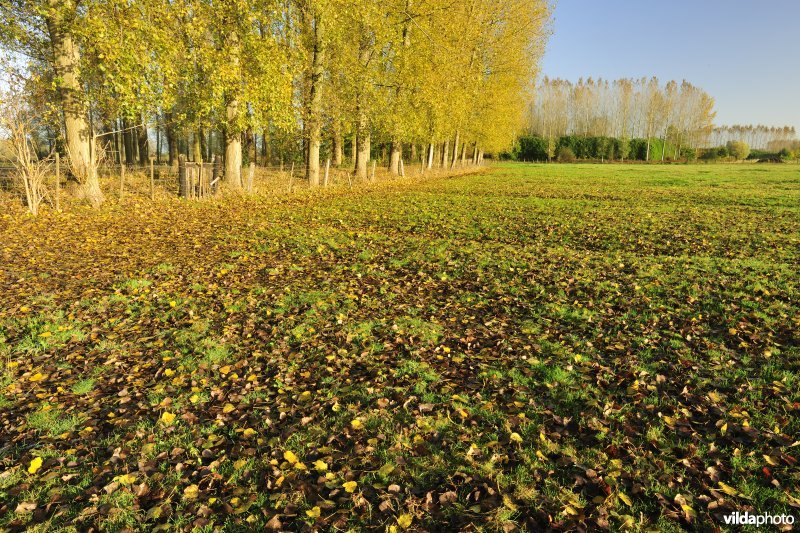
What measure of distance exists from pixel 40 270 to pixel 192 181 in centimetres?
987

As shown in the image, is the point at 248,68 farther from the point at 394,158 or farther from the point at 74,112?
the point at 394,158

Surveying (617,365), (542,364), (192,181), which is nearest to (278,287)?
(542,364)

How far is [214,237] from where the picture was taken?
476 inches

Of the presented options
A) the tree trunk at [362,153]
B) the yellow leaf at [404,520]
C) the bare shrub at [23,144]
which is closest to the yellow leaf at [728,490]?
Answer: the yellow leaf at [404,520]

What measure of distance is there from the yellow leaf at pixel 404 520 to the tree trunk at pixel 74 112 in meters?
16.6

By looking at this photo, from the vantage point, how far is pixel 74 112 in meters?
15.1

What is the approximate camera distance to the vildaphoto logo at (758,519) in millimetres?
3025

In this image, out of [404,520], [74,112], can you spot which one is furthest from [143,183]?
[404,520]

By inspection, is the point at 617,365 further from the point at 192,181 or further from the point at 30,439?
the point at 192,181

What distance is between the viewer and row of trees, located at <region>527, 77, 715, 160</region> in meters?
90.4

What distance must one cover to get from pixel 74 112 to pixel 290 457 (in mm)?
16952

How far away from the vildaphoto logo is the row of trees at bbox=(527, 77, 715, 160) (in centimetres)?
9223

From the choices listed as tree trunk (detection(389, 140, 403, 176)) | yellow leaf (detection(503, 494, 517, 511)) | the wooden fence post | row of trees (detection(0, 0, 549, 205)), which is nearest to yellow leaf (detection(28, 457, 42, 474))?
yellow leaf (detection(503, 494, 517, 511))

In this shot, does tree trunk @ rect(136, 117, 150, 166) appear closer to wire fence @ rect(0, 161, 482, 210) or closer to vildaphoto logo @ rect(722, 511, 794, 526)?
wire fence @ rect(0, 161, 482, 210)
